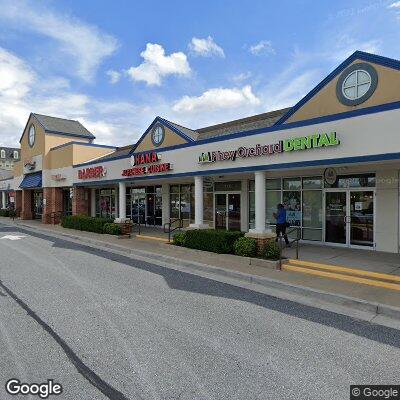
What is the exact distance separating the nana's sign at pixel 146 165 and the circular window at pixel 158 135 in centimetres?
159

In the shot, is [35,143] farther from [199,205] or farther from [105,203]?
[199,205]

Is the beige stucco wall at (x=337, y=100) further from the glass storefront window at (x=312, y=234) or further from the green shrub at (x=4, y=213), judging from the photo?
the green shrub at (x=4, y=213)

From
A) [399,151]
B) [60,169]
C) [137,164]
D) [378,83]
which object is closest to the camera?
[399,151]

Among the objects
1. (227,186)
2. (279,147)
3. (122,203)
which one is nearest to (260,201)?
(279,147)

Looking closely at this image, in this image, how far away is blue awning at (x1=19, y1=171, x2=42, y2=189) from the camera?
27.6 meters

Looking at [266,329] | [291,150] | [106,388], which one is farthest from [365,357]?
[291,150]

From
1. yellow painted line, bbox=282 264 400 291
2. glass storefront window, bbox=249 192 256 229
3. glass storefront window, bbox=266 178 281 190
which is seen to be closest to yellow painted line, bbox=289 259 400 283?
yellow painted line, bbox=282 264 400 291

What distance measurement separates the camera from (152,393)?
11.9ft

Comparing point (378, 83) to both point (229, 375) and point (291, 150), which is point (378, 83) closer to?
point (291, 150)

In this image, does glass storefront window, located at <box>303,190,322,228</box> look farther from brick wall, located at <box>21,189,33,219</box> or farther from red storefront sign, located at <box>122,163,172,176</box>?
brick wall, located at <box>21,189,33,219</box>

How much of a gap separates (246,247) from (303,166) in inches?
120

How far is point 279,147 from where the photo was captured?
10578 mm

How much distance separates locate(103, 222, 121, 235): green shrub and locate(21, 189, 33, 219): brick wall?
17.7m

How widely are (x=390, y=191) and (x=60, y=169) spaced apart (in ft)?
73.0
